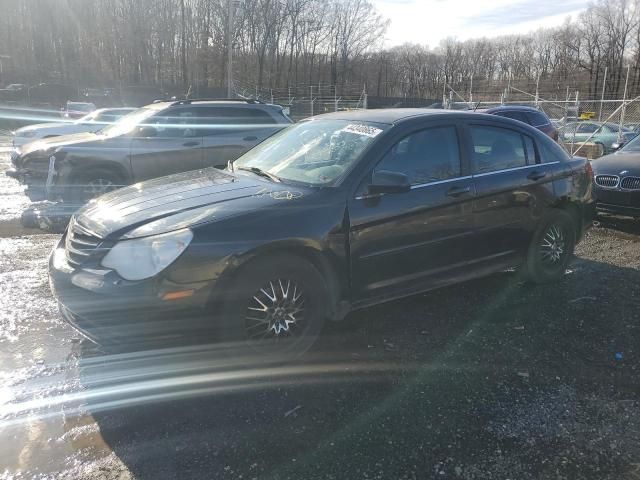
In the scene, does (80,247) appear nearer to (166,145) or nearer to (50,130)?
(166,145)

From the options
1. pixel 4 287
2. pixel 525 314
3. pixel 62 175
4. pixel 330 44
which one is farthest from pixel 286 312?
pixel 330 44

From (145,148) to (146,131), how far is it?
28cm

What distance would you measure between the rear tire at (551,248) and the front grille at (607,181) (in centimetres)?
320

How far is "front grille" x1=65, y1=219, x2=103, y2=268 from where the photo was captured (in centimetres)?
317

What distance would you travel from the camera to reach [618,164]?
8.03 m

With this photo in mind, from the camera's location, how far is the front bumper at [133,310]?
2939 mm

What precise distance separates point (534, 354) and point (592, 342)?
21.9 inches

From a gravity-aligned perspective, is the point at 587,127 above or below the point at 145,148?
above

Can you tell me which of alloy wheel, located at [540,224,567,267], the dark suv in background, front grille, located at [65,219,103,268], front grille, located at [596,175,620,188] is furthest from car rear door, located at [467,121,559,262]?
the dark suv in background

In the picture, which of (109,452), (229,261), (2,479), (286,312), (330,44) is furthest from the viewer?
(330,44)

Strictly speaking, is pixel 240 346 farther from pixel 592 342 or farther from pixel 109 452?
pixel 592 342

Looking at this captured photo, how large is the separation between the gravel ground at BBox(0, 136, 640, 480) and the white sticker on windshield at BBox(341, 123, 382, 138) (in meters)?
1.51

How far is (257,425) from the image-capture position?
9.39 ft

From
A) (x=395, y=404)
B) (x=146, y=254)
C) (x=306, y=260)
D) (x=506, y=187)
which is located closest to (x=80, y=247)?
(x=146, y=254)
